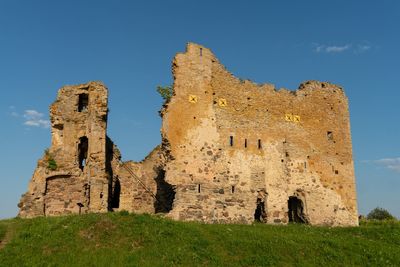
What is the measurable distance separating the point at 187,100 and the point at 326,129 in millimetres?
8274

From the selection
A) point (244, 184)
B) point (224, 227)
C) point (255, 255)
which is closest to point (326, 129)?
point (244, 184)

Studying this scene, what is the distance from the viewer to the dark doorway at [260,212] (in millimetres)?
21750

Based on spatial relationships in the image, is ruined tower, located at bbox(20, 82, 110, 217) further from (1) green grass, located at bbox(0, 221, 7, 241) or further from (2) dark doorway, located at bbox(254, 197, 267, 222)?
(2) dark doorway, located at bbox(254, 197, 267, 222)

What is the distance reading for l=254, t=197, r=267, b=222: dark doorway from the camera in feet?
71.4

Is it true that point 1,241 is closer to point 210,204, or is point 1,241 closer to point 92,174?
point 92,174

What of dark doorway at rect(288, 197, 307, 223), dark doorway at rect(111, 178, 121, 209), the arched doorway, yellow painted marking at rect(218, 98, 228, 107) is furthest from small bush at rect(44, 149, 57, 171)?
dark doorway at rect(288, 197, 307, 223)

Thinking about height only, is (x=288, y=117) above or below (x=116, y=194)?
above

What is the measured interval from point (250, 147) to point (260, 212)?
318 centimetres

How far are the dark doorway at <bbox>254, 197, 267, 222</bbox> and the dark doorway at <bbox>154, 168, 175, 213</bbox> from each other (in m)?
4.18

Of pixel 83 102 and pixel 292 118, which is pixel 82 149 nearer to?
pixel 83 102

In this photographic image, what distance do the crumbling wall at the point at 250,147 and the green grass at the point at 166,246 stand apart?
3.34m

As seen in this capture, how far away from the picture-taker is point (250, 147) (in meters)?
22.0

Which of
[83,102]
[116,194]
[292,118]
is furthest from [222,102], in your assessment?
[116,194]

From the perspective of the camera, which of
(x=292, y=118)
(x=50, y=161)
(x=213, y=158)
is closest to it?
(x=213, y=158)
